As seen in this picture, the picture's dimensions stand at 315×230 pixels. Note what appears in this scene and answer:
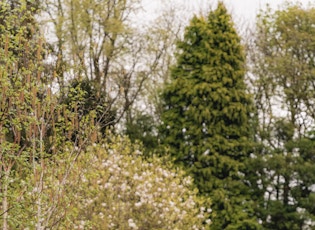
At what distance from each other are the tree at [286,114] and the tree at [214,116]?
0.83 metres

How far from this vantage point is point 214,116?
2295 centimetres

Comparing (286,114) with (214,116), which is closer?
(214,116)

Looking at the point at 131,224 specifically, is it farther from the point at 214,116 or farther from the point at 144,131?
the point at 144,131

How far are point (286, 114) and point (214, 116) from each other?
3.15 metres

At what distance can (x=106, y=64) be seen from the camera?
2622 centimetres

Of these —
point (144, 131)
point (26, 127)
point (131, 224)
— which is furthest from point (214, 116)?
point (26, 127)

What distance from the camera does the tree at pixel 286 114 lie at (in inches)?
896

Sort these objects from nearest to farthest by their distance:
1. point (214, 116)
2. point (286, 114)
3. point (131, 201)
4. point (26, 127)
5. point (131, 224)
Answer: point (26, 127)
point (131, 224)
point (131, 201)
point (214, 116)
point (286, 114)

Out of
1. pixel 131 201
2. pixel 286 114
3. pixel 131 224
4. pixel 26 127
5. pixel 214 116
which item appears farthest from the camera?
pixel 286 114

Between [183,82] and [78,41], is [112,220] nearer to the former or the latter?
[183,82]

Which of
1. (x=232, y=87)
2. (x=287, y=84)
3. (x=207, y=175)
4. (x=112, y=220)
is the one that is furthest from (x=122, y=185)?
(x=287, y=84)

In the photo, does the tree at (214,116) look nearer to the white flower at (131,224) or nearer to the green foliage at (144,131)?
the green foliage at (144,131)

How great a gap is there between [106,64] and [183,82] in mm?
4063

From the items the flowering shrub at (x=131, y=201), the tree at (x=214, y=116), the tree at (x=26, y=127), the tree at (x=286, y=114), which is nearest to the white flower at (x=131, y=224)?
the flowering shrub at (x=131, y=201)
